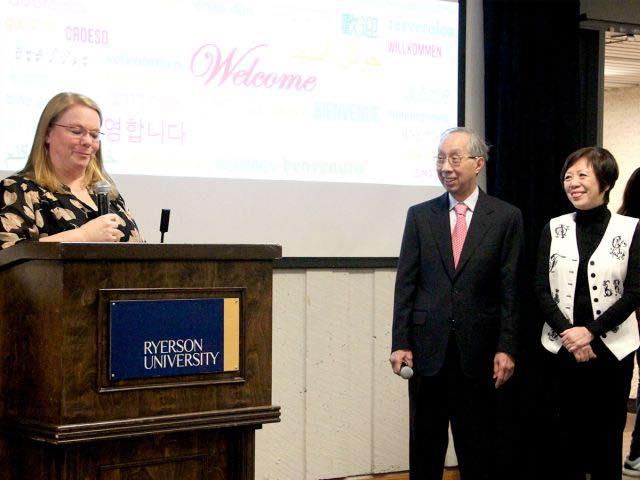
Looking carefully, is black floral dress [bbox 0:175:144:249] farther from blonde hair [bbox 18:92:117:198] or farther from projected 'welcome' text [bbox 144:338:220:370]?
projected 'welcome' text [bbox 144:338:220:370]

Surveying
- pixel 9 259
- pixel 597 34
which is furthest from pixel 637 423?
pixel 9 259

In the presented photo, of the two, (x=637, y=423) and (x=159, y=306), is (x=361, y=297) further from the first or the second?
(x=159, y=306)

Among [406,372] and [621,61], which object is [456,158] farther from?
[621,61]

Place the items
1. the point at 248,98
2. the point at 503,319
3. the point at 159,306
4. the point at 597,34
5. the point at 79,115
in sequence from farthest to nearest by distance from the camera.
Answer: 1. the point at 597,34
2. the point at 248,98
3. the point at 503,319
4. the point at 79,115
5. the point at 159,306

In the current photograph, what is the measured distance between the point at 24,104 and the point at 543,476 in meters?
2.90

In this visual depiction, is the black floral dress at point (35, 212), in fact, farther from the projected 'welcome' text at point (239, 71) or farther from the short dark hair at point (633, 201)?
the short dark hair at point (633, 201)

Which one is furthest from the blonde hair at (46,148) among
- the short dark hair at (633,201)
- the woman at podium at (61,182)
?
the short dark hair at (633,201)

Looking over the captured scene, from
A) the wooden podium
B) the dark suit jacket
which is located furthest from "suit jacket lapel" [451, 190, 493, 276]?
the wooden podium

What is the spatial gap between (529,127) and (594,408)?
1.62 meters

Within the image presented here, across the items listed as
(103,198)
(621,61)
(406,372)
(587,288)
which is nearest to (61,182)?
(103,198)

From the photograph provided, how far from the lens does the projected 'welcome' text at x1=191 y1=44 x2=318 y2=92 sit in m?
3.89

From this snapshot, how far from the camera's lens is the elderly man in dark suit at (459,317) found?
3.23m

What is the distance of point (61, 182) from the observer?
2385mm

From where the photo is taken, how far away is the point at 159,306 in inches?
74.9
